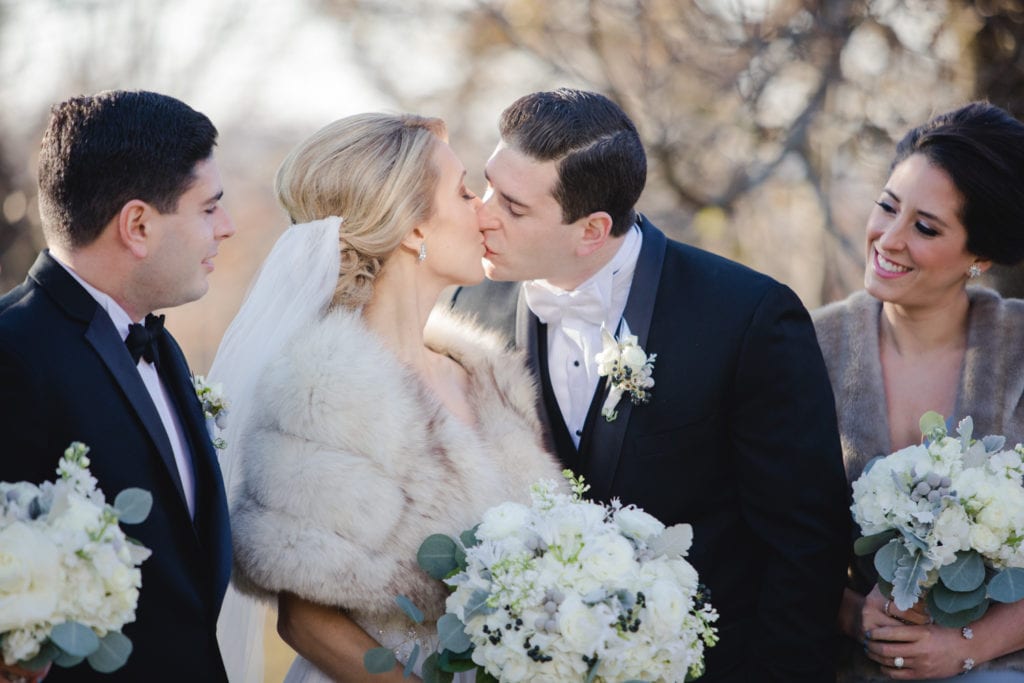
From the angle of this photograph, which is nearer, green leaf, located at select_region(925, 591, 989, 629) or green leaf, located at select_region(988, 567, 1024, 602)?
green leaf, located at select_region(988, 567, 1024, 602)

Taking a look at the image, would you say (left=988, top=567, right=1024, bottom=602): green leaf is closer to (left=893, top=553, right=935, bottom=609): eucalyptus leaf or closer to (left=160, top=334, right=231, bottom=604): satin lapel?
(left=893, top=553, right=935, bottom=609): eucalyptus leaf

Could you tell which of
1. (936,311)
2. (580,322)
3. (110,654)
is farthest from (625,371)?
(110,654)

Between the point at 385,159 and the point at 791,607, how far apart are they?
2097mm

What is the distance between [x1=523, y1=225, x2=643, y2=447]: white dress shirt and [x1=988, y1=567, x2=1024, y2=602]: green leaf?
1449 millimetres

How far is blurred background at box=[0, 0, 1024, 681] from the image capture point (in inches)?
354

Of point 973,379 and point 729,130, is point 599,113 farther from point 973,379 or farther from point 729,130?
point 729,130

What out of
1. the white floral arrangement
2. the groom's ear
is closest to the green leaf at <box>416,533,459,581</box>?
the white floral arrangement

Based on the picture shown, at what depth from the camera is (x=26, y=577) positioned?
2.39 meters

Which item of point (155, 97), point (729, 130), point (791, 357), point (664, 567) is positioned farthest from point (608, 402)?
point (729, 130)

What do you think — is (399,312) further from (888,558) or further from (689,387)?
(888,558)

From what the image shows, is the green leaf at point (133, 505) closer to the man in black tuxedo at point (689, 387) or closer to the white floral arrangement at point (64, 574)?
the white floral arrangement at point (64, 574)

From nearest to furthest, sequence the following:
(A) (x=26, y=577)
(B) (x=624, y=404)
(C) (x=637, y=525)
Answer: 1. (A) (x=26, y=577)
2. (C) (x=637, y=525)
3. (B) (x=624, y=404)

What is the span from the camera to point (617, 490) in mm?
4035

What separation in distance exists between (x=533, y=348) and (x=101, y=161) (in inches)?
70.8
